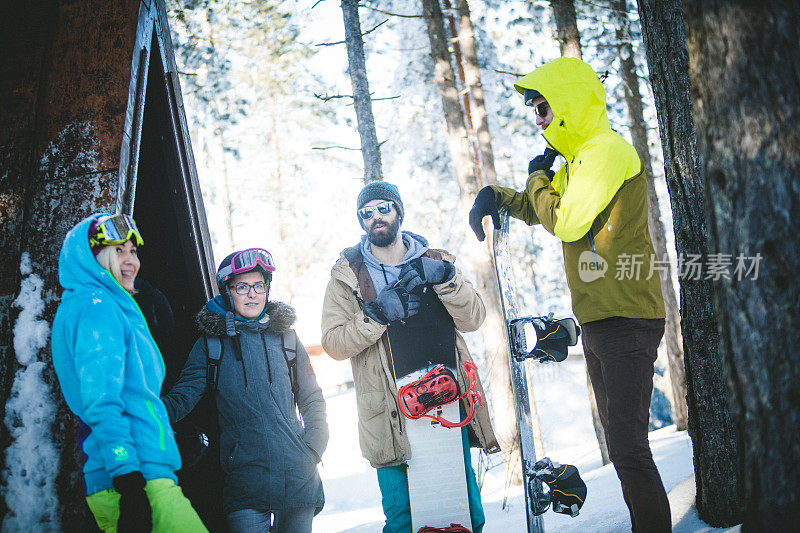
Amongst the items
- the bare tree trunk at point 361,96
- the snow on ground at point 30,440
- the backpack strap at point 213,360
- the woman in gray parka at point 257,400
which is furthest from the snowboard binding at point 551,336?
the bare tree trunk at point 361,96

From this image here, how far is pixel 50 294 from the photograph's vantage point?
253cm

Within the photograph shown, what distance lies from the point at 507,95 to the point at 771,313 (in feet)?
39.6

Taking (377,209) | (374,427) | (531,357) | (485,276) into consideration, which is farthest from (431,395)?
(485,276)

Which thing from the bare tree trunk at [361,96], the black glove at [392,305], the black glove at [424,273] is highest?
the bare tree trunk at [361,96]

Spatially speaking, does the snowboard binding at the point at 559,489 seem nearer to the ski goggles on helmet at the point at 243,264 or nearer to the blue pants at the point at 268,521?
the blue pants at the point at 268,521

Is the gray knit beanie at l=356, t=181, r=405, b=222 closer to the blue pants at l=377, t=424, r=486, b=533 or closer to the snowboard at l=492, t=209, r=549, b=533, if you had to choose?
the snowboard at l=492, t=209, r=549, b=533

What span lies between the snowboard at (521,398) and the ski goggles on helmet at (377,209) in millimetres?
701

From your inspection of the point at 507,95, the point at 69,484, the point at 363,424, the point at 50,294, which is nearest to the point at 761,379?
the point at 363,424

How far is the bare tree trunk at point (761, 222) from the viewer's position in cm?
153

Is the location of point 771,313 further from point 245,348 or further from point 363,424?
point 245,348

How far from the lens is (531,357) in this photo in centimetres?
308

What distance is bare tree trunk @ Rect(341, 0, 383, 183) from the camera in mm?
6059

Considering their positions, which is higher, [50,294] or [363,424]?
[50,294]

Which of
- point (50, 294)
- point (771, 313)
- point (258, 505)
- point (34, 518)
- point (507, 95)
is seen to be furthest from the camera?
point (507, 95)
